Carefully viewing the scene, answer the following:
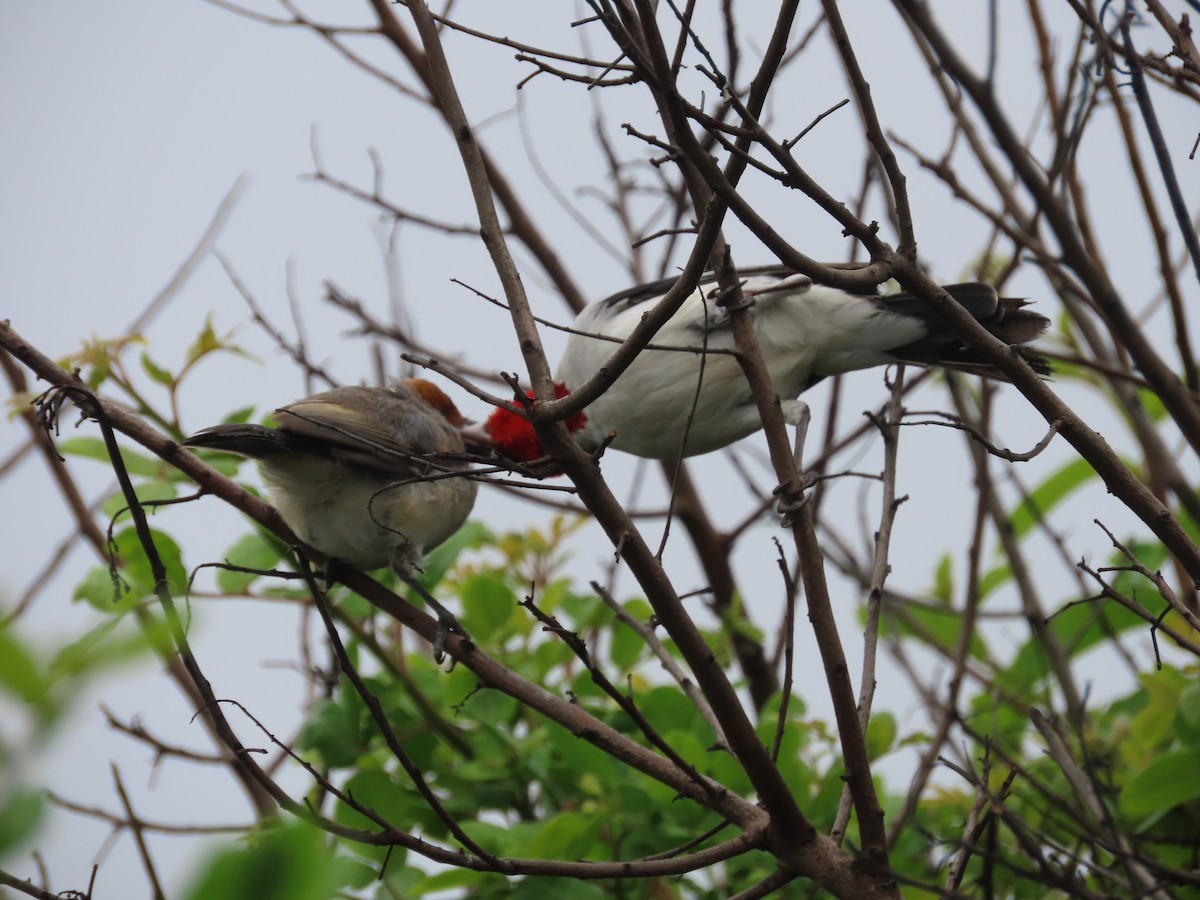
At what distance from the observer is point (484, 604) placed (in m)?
3.13

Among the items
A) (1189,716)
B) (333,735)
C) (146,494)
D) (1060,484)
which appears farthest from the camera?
(1060,484)

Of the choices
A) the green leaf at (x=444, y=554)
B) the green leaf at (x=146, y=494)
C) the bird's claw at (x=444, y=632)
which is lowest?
the bird's claw at (x=444, y=632)

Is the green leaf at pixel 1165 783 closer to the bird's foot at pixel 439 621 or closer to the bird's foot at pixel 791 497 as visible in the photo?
the bird's foot at pixel 791 497

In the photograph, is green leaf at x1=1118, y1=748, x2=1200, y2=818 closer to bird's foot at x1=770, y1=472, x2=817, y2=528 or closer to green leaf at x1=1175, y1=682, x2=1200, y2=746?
green leaf at x1=1175, y1=682, x2=1200, y2=746

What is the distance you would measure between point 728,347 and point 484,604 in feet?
4.01

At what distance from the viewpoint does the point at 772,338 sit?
3.82 metres

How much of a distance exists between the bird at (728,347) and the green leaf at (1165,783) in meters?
1.56

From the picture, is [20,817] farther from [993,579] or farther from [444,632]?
[993,579]

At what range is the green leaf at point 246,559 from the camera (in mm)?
2861

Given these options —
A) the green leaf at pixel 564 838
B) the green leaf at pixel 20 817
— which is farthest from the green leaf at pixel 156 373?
the green leaf at pixel 20 817

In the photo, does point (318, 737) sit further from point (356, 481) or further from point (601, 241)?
point (601, 241)

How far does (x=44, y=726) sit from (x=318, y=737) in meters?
2.24

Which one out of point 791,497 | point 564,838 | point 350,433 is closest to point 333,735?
point 564,838

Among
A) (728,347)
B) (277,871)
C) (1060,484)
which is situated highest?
(728,347)
